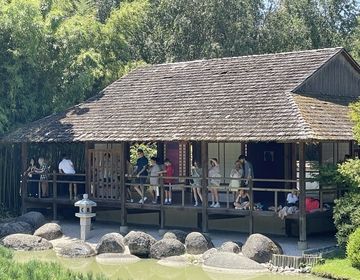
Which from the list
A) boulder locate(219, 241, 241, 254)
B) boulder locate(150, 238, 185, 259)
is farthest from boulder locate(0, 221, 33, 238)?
boulder locate(219, 241, 241, 254)

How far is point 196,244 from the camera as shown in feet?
66.6

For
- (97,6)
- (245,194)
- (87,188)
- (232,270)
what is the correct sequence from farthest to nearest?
(97,6)
(87,188)
(245,194)
(232,270)

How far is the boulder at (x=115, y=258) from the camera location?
20125 millimetres

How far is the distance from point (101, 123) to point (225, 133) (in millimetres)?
5487

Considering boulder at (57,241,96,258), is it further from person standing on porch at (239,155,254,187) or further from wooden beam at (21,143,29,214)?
A: wooden beam at (21,143,29,214)

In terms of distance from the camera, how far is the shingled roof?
829 inches

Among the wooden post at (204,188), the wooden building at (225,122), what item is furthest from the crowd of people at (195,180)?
the wooden building at (225,122)

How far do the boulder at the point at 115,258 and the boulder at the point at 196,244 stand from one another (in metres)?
1.34

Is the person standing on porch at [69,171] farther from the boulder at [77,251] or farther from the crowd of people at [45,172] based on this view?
the boulder at [77,251]

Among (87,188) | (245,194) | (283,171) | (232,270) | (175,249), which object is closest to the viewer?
(232,270)

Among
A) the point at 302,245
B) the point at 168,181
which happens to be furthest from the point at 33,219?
the point at 302,245

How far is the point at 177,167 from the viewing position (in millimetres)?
26922

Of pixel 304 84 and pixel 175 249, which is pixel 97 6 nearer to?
pixel 304 84

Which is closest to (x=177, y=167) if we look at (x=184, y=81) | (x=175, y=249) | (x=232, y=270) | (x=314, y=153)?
(x=184, y=81)
